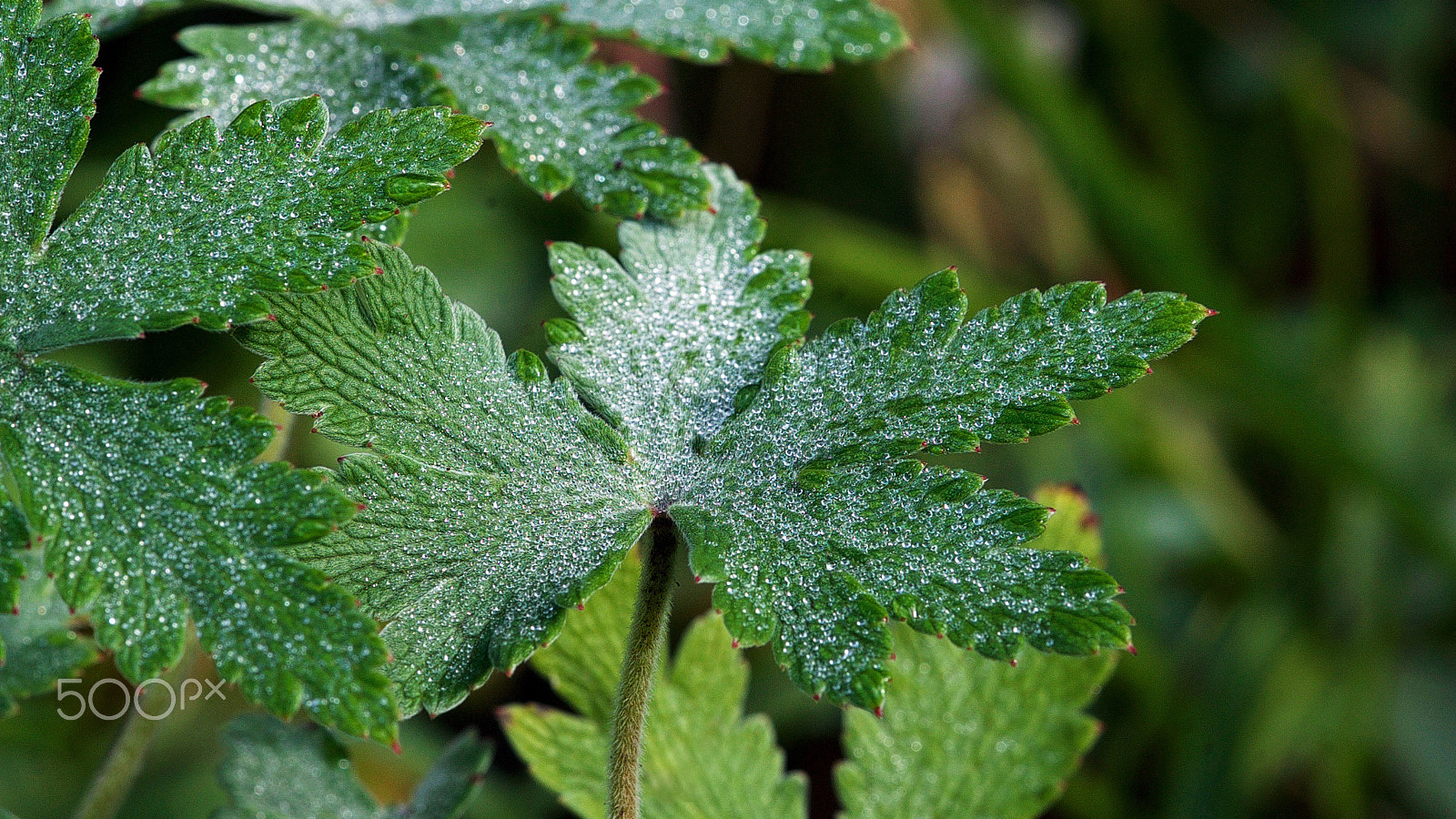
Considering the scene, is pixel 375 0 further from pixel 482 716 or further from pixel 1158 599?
pixel 1158 599

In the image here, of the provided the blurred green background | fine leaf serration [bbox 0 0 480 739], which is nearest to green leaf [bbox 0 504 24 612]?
fine leaf serration [bbox 0 0 480 739]

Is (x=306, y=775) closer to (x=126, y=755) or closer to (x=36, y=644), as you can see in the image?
(x=126, y=755)

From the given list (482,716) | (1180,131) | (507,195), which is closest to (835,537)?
(482,716)

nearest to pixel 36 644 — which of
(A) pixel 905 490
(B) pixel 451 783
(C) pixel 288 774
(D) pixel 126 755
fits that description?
(D) pixel 126 755

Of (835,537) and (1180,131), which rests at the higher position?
(835,537)

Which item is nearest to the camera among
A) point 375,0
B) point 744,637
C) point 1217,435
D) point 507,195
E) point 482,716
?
point 744,637

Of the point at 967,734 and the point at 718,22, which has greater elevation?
the point at 718,22

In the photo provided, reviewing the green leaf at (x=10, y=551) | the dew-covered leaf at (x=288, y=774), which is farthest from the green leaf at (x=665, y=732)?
the green leaf at (x=10, y=551)

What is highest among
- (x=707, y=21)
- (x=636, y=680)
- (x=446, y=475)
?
(x=707, y=21)
